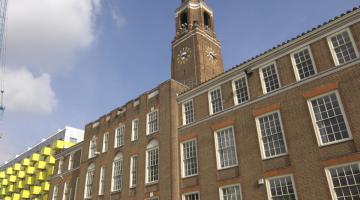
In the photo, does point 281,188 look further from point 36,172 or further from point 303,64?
point 36,172

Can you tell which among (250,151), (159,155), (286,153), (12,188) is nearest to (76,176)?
(159,155)

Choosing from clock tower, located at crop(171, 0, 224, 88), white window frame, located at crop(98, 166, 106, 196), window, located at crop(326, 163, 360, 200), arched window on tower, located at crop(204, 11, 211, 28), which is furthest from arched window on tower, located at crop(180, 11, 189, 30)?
window, located at crop(326, 163, 360, 200)

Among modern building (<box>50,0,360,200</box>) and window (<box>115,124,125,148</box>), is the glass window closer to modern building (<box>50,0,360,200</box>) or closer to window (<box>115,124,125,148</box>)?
modern building (<box>50,0,360,200</box>)

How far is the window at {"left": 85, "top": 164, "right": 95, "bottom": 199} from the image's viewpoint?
1234 inches

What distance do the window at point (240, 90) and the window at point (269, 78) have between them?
1313 mm

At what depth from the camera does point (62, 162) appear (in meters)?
40.0

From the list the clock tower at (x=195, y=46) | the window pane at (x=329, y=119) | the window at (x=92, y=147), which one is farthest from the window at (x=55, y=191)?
the window pane at (x=329, y=119)

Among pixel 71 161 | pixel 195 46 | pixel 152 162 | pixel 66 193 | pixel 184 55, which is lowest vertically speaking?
pixel 66 193

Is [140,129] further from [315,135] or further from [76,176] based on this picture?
[315,135]

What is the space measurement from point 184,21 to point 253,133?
28344 mm

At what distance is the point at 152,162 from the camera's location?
25844mm

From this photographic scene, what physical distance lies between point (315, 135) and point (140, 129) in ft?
50.8

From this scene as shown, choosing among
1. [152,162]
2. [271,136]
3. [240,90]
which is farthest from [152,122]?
[271,136]

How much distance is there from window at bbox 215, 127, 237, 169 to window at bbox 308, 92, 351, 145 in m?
5.66
